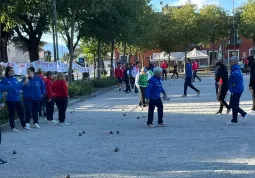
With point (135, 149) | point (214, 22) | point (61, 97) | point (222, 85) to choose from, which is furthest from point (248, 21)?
point (135, 149)

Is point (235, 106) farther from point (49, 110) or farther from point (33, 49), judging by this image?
point (33, 49)

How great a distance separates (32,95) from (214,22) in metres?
60.2

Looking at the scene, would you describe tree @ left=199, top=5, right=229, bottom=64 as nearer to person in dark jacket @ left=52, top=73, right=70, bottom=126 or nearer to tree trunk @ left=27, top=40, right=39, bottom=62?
tree trunk @ left=27, top=40, right=39, bottom=62

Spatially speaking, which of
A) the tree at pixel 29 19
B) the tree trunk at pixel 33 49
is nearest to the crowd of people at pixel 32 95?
the tree at pixel 29 19

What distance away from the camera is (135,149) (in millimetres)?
10391

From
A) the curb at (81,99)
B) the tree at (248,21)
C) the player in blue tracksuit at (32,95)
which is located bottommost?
the curb at (81,99)

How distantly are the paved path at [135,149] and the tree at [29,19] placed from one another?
12.7 metres

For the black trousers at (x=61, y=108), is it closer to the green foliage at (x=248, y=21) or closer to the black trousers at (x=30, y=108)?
the black trousers at (x=30, y=108)

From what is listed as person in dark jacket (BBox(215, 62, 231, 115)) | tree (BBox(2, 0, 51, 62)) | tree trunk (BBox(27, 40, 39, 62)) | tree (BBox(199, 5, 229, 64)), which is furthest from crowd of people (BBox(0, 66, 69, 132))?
tree (BBox(199, 5, 229, 64))

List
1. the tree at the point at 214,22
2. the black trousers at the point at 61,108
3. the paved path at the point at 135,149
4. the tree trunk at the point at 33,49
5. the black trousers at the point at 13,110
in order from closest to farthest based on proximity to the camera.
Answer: the paved path at the point at 135,149 < the black trousers at the point at 13,110 < the black trousers at the point at 61,108 < the tree trunk at the point at 33,49 < the tree at the point at 214,22

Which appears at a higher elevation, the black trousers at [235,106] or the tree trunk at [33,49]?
the tree trunk at [33,49]

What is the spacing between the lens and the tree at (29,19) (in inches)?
1078

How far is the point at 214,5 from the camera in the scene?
248 ft

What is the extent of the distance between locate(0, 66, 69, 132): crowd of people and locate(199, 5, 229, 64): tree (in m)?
55.1
